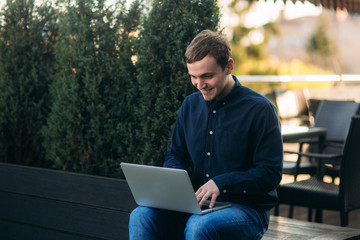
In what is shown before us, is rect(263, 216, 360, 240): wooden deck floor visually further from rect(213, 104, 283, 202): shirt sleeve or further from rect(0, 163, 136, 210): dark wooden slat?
rect(0, 163, 136, 210): dark wooden slat

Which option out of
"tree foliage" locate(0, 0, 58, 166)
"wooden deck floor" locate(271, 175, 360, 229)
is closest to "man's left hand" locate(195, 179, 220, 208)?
"tree foliage" locate(0, 0, 58, 166)

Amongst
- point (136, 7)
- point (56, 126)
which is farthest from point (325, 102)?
point (56, 126)

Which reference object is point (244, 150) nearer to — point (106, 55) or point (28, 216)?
point (106, 55)

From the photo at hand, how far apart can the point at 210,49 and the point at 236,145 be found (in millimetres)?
450

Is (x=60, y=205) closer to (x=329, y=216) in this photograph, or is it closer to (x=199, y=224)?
(x=199, y=224)

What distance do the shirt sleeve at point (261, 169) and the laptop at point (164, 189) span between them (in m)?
0.10

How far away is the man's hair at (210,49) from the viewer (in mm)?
2250

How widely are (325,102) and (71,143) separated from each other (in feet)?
8.86

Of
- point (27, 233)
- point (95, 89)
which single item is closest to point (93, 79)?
point (95, 89)

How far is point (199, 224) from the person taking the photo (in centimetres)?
208

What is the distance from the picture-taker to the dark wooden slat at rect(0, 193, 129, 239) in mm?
2998

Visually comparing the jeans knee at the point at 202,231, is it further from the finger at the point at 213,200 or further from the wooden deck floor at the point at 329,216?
the wooden deck floor at the point at 329,216

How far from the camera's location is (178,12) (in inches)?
122

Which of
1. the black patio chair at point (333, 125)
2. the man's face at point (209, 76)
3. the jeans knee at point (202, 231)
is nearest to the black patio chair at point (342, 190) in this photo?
the black patio chair at point (333, 125)
